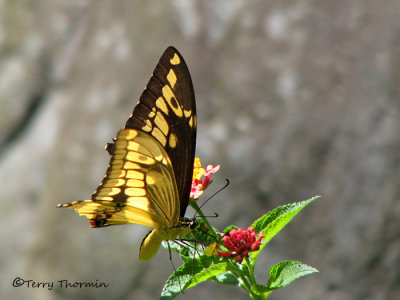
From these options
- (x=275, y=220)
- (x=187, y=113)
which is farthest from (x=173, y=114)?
(x=275, y=220)

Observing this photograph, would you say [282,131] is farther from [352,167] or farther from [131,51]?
[131,51]

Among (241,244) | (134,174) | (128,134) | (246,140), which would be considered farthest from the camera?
(246,140)

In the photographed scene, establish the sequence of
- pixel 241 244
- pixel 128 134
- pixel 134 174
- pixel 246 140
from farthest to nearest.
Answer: pixel 246 140 → pixel 134 174 → pixel 128 134 → pixel 241 244

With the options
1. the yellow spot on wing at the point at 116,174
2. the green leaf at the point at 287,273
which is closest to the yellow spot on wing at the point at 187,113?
the yellow spot on wing at the point at 116,174

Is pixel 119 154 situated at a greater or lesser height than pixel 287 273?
greater

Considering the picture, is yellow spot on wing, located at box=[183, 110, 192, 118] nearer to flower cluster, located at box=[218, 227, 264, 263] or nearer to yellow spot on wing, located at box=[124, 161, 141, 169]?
yellow spot on wing, located at box=[124, 161, 141, 169]

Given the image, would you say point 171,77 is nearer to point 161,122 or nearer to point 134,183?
point 161,122

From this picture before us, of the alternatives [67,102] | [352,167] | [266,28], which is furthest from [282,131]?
[67,102]

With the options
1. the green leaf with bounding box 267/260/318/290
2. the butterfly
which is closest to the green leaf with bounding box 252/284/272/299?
the green leaf with bounding box 267/260/318/290
